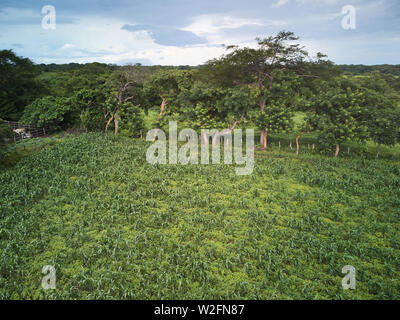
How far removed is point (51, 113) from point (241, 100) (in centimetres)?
2253

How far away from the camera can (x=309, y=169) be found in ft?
66.5

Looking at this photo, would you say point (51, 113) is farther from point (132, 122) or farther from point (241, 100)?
point (241, 100)

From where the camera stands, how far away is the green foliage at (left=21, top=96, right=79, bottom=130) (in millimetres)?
30203

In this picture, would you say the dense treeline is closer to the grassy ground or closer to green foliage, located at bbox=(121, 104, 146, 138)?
green foliage, located at bbox=(121, 104, 146, 138)

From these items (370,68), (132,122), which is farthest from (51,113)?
(370,68)

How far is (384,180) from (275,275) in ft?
45.2

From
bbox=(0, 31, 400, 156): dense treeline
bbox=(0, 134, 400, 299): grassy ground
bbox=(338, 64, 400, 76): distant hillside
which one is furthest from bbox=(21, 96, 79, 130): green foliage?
bbox=(338, 64, 400, 76): distant hillside

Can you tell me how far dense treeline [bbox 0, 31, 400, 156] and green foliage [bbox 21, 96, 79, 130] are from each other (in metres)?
0.11
